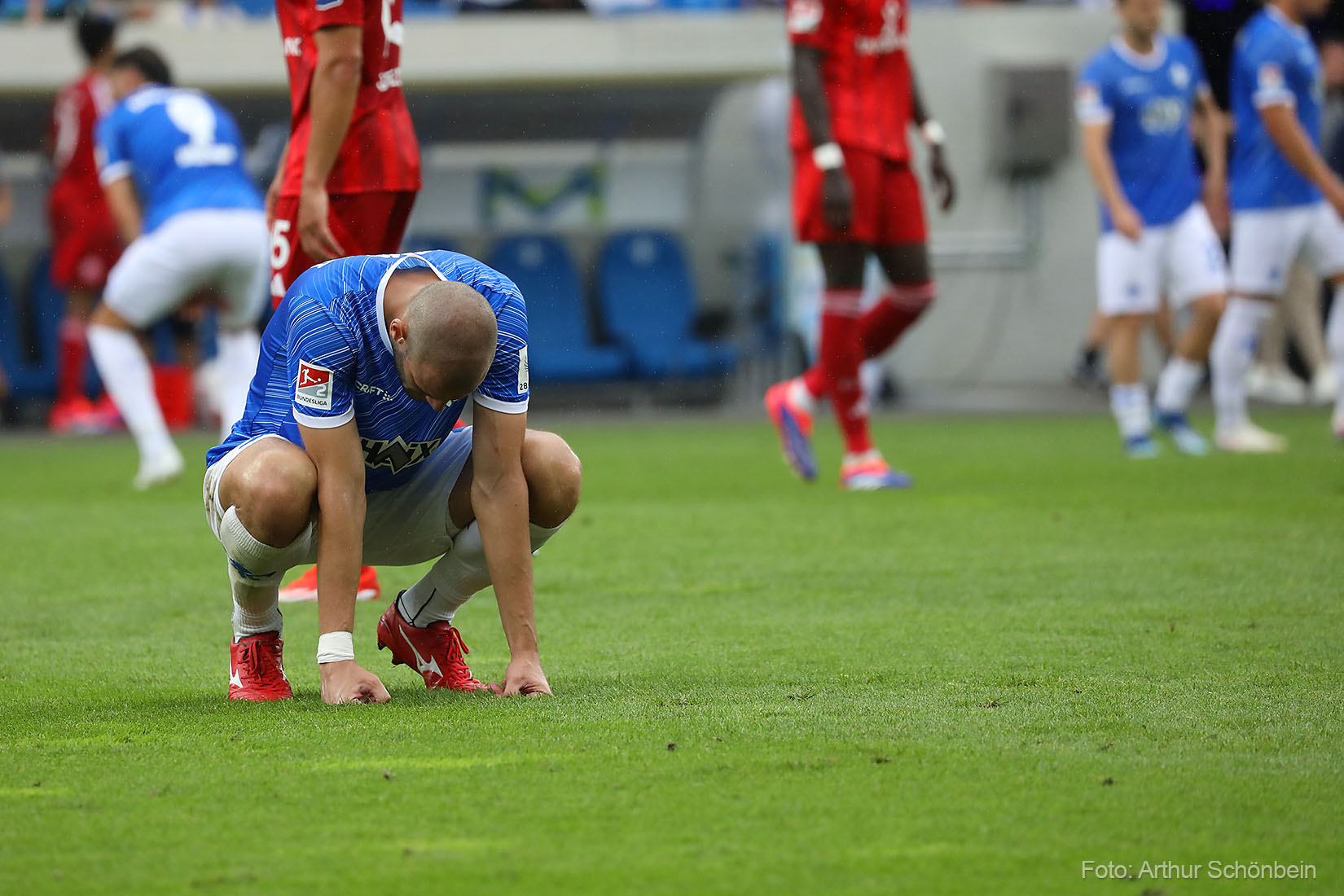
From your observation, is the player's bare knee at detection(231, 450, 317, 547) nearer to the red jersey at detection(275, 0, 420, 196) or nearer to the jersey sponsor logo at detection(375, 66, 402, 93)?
the red jersey at detection(275, 0, 420, 196)

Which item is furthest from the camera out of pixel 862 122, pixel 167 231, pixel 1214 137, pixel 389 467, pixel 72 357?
pixel 72 357

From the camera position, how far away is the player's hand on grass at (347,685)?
3230 mm

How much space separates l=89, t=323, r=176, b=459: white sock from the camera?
7910 mm

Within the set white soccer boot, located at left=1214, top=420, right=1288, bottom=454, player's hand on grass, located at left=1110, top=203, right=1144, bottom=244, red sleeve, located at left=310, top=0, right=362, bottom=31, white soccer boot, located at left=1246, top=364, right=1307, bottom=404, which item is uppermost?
red sleeve, located at left=310, top=0, right=362, bottom=31

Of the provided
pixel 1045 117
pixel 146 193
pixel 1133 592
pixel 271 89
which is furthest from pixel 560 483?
pixel 1045 117

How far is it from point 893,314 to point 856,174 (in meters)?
0.70

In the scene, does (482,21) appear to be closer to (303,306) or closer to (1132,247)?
(1132,247)

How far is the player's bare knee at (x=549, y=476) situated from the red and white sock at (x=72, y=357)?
10472 mm

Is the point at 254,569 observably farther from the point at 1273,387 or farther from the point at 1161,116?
the point at 1273,387

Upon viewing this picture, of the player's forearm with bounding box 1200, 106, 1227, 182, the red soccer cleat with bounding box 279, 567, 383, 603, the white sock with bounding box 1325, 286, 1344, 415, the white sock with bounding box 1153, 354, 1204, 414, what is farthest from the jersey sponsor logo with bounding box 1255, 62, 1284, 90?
the red soccer cleat with bounding box 279, 567, 383, 603

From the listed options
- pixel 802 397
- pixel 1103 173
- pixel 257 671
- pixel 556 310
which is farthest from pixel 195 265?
pixel 556 310

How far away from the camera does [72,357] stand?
13453 millimetres

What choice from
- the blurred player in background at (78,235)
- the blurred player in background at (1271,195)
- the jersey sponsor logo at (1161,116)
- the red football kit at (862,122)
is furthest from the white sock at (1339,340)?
the blurred player in background at (78,235)

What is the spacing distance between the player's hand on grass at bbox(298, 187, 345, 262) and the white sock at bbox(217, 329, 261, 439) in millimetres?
2790
